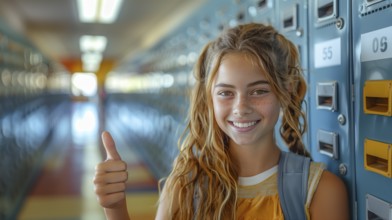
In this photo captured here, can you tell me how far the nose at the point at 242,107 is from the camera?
1363 millimetres

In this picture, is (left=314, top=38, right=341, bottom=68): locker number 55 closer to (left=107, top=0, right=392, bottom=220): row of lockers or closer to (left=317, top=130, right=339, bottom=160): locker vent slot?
Result: (left=107, top=0, right=392, bottom=220): row of lockers

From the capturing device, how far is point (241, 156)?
5.00 feet

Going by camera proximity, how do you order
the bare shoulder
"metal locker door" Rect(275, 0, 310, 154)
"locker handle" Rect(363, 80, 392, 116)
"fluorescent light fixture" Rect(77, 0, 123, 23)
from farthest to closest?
"fluorescent light fixture" Rect(77, 0, 123, 23), "metal locker door" Rect(275, 0, 310, 154), the bare shoulder, "locker handle" Rect(363, 80, 392, 116)

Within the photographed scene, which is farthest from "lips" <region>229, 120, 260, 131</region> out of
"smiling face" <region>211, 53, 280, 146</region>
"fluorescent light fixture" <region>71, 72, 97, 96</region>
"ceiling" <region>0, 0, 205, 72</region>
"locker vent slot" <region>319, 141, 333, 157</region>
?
"fluorescent light fixture" <region>71, 72, 97, 96</region>

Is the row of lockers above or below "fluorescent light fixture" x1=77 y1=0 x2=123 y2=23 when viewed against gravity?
below

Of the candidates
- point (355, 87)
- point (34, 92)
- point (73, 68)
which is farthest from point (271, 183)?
point (73, 68)

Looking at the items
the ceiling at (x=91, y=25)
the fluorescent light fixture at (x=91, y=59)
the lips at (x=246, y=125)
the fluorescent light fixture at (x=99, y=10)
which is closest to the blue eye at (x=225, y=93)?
the lips at (x=246, y=125)

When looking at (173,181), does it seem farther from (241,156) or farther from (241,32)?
(241,32)

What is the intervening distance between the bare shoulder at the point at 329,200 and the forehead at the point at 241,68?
0.41 metres

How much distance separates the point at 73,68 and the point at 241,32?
87.4ft

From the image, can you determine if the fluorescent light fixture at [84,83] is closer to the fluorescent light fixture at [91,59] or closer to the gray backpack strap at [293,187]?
the fluorescent light fixture at [91,59]

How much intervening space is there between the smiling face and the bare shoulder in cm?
27

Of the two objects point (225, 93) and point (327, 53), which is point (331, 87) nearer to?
point (327, 53)

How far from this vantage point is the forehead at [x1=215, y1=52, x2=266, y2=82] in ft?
4.55
